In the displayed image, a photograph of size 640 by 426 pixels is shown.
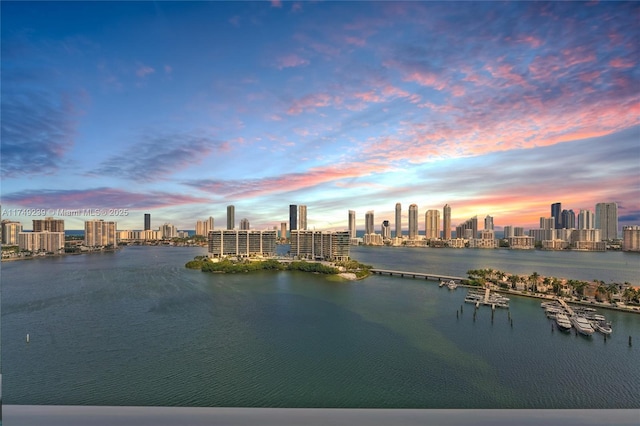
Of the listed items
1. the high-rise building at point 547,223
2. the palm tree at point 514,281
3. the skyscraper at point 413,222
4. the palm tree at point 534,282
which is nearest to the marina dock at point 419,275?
the palm tree at point 514,281

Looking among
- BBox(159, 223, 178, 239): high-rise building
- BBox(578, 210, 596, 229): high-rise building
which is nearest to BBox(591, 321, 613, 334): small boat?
BBox(578, 210, 596, 229): high-rise building

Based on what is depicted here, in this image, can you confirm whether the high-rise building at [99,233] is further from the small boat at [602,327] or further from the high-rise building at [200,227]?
the small boat at [602,327]

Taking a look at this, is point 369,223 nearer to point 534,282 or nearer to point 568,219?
point 568,219

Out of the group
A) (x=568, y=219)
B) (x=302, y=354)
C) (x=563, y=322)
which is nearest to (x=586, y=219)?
(x=568, y=219)

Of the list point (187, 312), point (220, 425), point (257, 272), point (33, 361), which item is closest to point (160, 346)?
point (33, 361)

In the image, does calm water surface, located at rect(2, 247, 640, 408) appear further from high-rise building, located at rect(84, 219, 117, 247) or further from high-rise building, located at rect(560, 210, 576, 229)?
high-rise building, located at rect(560, 210, 576, 229)

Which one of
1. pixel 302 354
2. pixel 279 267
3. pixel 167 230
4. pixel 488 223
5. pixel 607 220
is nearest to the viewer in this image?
pixel 302 354
